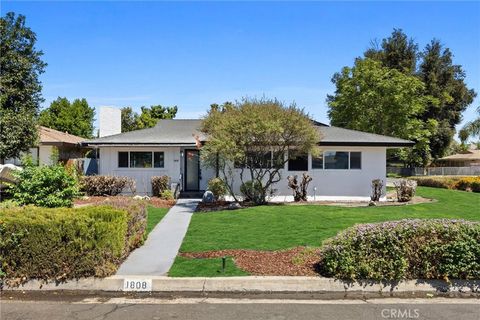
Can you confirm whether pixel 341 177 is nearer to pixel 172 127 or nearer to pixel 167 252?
pixel 172 127

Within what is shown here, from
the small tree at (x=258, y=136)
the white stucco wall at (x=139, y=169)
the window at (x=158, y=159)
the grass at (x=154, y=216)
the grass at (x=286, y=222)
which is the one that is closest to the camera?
the grass at (x=286, y=222)

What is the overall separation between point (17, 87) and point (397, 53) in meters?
39.9

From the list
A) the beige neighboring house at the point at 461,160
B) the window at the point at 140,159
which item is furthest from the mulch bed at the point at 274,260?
the beige neighboring house at the point at 461,160

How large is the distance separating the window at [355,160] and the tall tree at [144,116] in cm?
2953

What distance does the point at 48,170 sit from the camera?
1241cm

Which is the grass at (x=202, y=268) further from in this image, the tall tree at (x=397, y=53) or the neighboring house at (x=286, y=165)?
the tall tree at (x=397, y=53)

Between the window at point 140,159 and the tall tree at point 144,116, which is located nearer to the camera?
the window at point 140,159

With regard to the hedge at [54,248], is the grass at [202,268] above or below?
below

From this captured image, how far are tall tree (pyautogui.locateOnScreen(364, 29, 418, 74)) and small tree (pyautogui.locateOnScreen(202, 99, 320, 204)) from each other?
113 feet

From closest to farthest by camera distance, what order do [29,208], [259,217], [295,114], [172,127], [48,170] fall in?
[29,208], [48,170], [259,217], [295,114], [172,127]

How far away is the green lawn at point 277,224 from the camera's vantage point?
9727mm

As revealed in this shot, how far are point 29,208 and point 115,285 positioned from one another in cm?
254

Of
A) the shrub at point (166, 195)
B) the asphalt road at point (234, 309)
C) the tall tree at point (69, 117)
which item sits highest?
the tall tree at point (69, 117)

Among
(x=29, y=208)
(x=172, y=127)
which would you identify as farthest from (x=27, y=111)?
(x=29, y=208)
